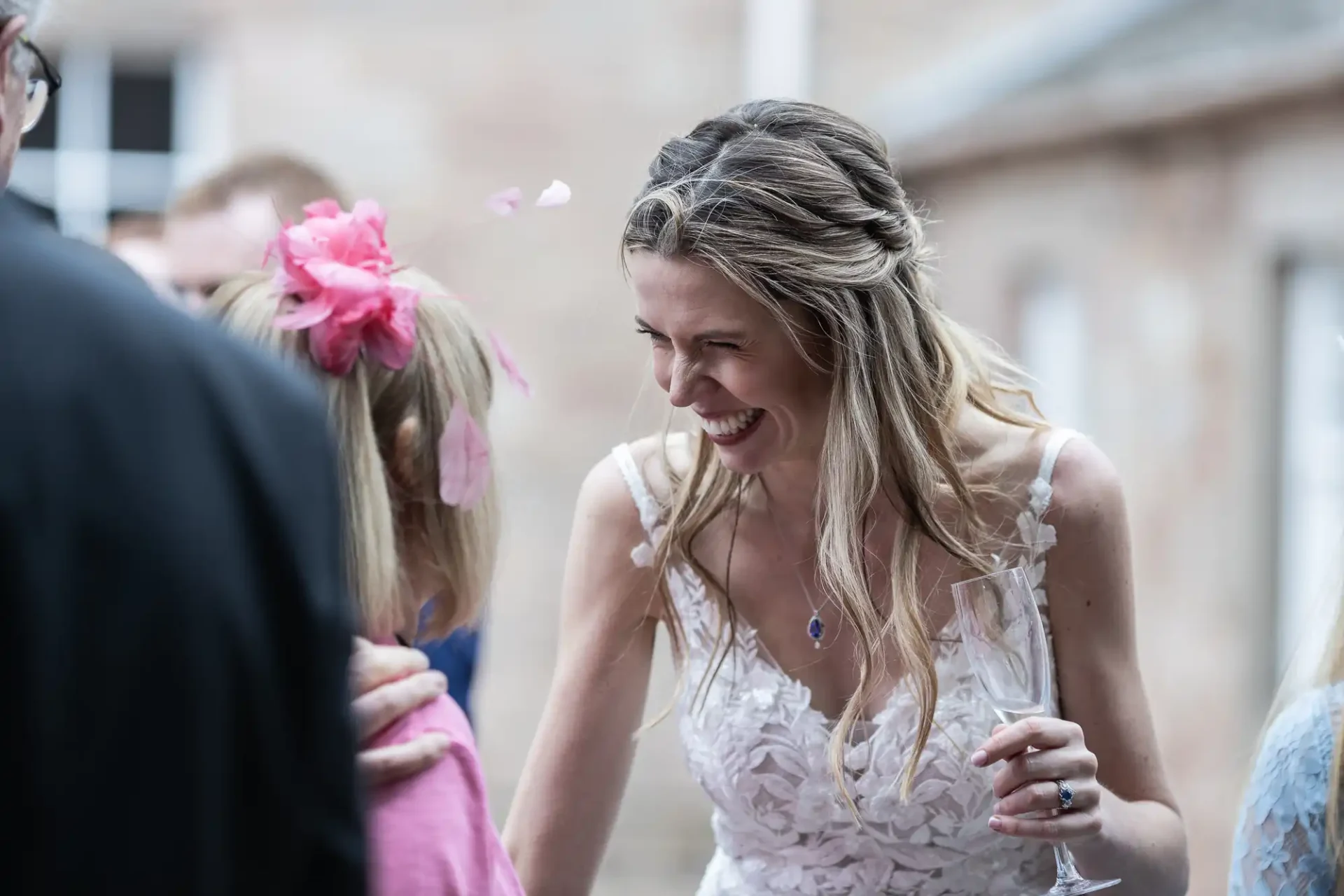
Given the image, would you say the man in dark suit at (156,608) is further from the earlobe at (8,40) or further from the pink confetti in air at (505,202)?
the pink confetti in air at (505,202)

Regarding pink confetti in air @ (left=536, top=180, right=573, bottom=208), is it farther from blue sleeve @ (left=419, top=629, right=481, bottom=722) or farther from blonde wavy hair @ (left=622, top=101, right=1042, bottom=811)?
blue sleeve @ (left=419, top=629, right=481, bottom=722)

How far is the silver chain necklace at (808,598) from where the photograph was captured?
2.54 metres

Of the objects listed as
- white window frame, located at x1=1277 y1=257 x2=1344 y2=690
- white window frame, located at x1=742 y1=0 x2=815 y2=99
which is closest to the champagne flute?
white window frame, located at x1=1277 y1=257 x2=1344 y2=690

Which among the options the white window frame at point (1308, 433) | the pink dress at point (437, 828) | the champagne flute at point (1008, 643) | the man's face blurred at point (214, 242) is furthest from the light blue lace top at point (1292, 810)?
the white window frame at point (1308, 433)

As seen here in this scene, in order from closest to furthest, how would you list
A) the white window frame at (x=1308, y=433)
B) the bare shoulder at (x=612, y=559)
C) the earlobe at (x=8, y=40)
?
the earlobe at (x=8, y=40)
the bare shoulder at (x=612, y=559)
the white window frame at (x=1308, y=433)

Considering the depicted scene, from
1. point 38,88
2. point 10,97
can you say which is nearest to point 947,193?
point 38,88

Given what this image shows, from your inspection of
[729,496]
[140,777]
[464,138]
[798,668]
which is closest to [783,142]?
[729,496]

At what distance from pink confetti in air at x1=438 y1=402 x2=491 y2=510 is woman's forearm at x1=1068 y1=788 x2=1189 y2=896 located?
948 mm

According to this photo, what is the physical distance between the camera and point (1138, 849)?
2279 millimetres

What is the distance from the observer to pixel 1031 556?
7.97 ft

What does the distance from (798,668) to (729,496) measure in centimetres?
29

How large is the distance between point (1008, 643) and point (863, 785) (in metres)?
0.64

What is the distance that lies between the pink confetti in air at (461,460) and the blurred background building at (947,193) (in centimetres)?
547

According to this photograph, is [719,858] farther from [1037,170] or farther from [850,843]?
[1037,170]
